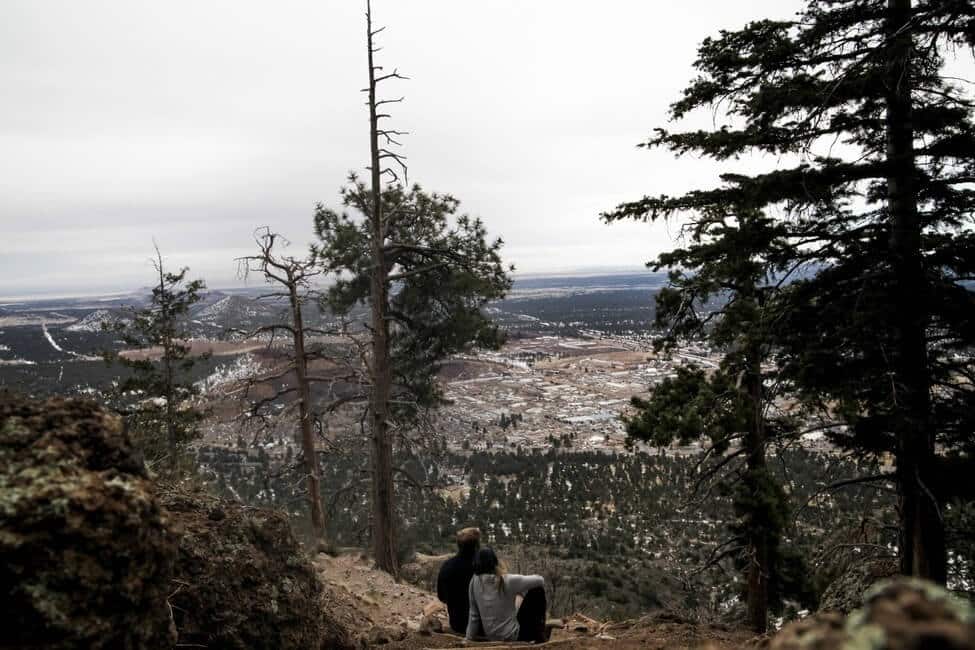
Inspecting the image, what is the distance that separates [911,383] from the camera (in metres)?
5.24

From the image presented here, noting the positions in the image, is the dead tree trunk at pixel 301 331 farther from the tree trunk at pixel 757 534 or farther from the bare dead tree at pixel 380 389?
the tree trunk at pixel 757 534

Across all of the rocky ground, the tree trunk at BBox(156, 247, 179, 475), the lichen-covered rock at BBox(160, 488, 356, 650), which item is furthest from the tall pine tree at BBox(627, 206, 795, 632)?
the tree trunk at BBox(156, 247, 179, 475)

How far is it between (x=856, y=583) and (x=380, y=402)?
7663mm

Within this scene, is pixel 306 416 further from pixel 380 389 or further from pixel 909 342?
pixel 909 342

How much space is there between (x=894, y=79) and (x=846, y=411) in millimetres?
3404

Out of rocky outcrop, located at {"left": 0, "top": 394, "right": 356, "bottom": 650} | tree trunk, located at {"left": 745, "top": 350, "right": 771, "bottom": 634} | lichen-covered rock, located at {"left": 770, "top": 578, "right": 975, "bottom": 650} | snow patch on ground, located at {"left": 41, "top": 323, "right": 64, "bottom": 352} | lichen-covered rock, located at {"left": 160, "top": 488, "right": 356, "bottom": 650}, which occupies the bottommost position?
snow patch on ground, located at {"left": 41, "top": 323, "right": 64, "bottom": 352}

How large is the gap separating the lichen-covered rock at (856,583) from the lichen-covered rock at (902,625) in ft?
20.7

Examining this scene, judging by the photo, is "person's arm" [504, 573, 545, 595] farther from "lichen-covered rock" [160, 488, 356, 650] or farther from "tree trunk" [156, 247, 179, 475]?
"tree trunk" [156, 247, 179, 475]

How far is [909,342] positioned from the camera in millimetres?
5316

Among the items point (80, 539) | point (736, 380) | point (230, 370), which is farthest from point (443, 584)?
point (230, 370)

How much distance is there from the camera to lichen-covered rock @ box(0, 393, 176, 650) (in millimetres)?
1962

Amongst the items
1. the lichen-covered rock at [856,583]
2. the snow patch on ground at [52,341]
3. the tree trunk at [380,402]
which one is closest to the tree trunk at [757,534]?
the lichen-covered rock at [856,583]

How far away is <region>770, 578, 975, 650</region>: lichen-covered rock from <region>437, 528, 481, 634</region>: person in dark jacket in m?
4.22

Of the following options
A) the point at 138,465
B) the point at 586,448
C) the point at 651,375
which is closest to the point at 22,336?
the point at 586,448
